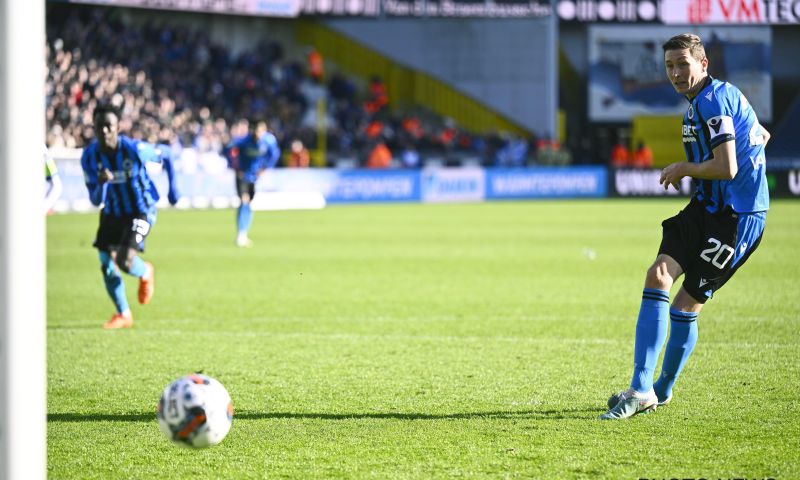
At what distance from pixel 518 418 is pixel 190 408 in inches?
77.6

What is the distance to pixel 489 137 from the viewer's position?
132 ft

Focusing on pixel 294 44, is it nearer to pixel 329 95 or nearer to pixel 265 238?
pixel 329 95

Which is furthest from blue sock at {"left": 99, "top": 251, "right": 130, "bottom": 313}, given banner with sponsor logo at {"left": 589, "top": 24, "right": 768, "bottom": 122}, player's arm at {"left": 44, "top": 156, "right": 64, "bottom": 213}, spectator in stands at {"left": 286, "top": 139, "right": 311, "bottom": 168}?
banner with sponsor logo at {"left": 589, "top": 24, "right": 768, "bottom": 122}

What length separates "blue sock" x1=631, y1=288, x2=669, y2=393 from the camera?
5984 mm

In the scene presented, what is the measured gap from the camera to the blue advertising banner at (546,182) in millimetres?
34688

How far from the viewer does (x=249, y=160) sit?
1930 centimetres

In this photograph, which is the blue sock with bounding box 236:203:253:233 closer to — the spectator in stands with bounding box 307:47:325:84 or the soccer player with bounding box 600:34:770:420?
the soccer player with bounding box 600:34:770:420

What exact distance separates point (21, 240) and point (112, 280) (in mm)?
7149

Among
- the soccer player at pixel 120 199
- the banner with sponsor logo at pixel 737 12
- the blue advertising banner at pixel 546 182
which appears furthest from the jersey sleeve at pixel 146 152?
Result: the banner with sponsor logo at pixel 737 12

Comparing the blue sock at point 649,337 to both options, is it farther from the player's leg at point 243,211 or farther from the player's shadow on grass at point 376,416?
the player's leg at point 243,211

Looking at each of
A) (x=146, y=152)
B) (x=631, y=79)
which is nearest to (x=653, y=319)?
(x=146, y=152)

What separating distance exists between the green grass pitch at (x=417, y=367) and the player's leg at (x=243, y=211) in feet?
5.22

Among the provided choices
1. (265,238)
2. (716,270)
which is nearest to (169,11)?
(265,238)

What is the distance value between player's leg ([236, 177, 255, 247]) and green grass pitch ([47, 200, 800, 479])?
159 centimetres
